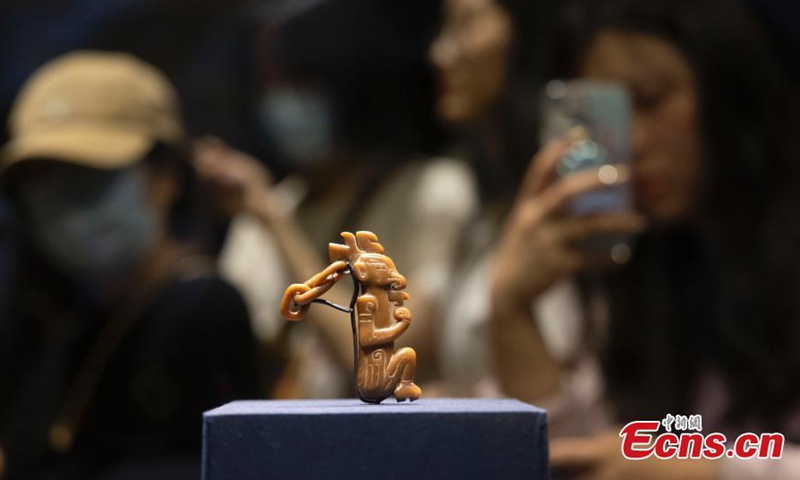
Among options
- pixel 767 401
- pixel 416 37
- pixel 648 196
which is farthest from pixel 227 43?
pixel 767 401

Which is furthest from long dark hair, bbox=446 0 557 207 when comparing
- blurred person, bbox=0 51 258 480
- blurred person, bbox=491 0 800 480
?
blurred person, bbox=0 51 258 480

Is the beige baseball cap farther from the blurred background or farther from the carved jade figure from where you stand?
the carved jade figure

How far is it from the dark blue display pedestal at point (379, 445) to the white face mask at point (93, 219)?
2.75ft

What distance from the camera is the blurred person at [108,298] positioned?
1330mm

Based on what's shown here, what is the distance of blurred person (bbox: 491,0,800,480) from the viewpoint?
1.45 m

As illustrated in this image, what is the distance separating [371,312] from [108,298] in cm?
68

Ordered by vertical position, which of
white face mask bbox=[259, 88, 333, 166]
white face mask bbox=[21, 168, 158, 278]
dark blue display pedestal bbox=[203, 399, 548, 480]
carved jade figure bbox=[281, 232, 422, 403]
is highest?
white face mask bbox=[259, 88, 333, 166]

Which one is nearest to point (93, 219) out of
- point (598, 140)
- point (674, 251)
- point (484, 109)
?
point (484, 109)

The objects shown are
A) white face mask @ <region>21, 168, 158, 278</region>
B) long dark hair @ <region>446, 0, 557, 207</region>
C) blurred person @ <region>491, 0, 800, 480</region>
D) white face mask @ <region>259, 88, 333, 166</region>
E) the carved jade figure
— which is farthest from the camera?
white face mask @ <region>259, 88, 333, 166</region>

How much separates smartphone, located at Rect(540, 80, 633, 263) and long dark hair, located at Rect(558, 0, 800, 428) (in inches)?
3.6

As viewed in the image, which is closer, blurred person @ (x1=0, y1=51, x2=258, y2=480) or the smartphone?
blurred person @ (x1=0, y1=51, x2=258, y2=480)

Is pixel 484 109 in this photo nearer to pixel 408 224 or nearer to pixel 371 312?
pixel 408 224

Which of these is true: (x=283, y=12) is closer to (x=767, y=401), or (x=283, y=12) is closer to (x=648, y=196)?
(x=648, y=196)

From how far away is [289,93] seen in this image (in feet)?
6.63
